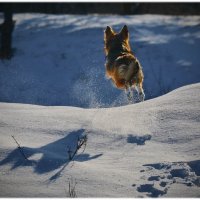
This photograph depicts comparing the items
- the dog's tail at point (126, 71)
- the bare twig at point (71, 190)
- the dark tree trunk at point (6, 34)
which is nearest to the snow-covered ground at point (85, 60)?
the dark tree trunk at point (6, 34)

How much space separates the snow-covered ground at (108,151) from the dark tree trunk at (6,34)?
561cm

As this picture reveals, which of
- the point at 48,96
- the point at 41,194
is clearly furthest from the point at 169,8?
the point at 41,194

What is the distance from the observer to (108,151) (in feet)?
10.1

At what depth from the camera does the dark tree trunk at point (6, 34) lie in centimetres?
936

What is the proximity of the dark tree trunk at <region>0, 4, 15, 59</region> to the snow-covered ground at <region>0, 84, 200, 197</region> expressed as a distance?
5610mm

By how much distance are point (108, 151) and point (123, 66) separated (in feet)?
8.45

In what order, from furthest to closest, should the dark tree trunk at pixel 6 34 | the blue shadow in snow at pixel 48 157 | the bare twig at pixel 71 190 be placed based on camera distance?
the dark tree trunk at pixel 6 34 → the blue shadow in snow at pixel 48 157 → the bare twig at pixel 71 190

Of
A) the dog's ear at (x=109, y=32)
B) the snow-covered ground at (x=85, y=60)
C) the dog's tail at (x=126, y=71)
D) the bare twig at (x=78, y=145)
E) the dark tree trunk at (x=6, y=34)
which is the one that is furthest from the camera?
the dark tree trunk at (x=6, y=34)

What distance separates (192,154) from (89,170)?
0.90 meters

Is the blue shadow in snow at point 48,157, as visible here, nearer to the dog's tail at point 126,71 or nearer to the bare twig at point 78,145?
the bare twig at point 78,145

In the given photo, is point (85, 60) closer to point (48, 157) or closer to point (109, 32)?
point (109, 32)

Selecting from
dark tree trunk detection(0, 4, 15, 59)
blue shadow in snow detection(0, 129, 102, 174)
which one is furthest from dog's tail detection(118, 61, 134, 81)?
dark tree trunk detection(0, 4, 15, 59)

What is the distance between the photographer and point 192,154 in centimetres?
289

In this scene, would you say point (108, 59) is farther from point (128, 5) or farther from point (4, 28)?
point (128, 5)
